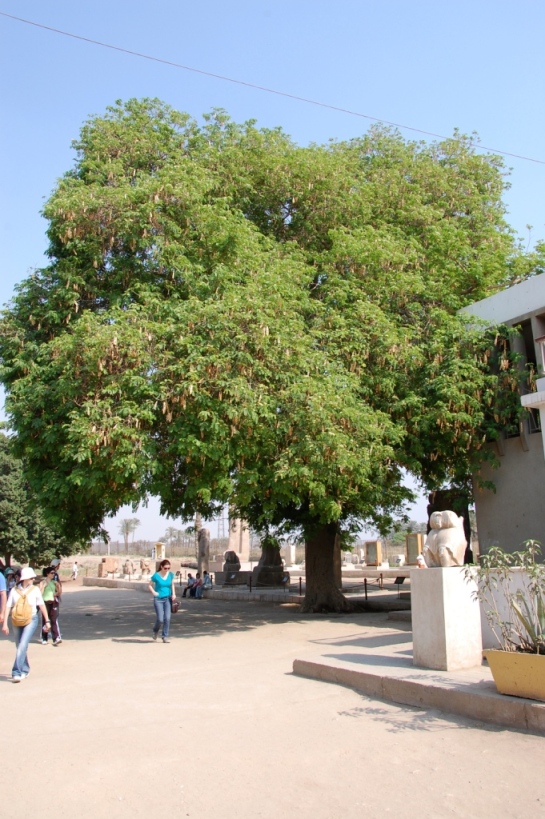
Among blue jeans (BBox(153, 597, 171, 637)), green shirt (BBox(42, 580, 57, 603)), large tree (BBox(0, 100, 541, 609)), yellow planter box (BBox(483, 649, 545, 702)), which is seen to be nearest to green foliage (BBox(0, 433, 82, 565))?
large tree (BBox(0, 100, 541, 609))

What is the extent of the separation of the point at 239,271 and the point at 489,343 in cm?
677

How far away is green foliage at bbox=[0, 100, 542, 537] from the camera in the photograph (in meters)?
13.0

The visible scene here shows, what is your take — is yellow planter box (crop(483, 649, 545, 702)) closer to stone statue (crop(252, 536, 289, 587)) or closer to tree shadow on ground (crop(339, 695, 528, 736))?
tree shadow on ground (crop(339, 695, 528, 736))

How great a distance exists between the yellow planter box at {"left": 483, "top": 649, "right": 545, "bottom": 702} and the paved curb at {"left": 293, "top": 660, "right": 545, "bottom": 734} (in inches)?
3.2

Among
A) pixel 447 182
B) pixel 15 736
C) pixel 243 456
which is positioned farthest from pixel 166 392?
pixel 447 182

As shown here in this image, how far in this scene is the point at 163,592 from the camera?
522 inches

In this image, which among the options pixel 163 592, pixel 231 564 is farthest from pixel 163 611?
pixel 231 564

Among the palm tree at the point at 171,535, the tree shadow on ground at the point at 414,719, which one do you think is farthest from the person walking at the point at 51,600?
the palm tree at the point at 171,535

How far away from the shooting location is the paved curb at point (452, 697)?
6020 mm

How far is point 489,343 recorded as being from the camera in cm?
1717

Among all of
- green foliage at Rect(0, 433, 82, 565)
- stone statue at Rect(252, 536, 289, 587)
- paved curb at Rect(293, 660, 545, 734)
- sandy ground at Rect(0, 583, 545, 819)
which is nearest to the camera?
sandy ground at Rect(0, 583, 545, 819)

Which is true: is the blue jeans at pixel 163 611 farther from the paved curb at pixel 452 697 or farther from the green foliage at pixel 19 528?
the green foliage at pixel 19 528

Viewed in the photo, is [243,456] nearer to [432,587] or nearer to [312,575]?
[432,587]

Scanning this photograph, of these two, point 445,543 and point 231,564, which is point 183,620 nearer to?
Answer: point 445,543
